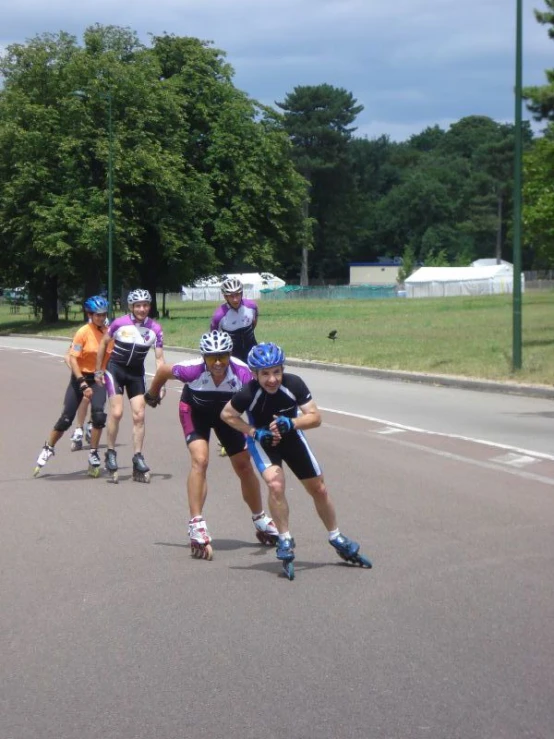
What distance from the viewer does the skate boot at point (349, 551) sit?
25.0 ft

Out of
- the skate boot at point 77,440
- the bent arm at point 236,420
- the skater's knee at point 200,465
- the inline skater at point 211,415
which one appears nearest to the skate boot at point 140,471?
the skate boot at point 77,440

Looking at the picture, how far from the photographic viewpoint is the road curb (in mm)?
20734

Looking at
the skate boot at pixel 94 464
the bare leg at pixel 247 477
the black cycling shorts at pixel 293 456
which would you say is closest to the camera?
the black cycling shorts at pixel 293 456

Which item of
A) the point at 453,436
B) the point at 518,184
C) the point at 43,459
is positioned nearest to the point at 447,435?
the point at 453,436

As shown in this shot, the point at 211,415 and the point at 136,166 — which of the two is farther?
the point at 136,166

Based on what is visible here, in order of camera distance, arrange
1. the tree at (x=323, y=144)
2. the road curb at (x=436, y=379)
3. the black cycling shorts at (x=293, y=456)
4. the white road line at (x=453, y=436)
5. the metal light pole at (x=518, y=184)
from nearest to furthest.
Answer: the black cycling shorts at (x=293, y=456), the white road line at (x=453, y=436), the road curb at (x=436, y=379), the metal light pole at (x=518, y=184), the tree at (x=323, y=144)

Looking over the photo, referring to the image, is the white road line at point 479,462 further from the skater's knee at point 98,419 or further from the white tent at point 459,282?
the white tent at point 459,282

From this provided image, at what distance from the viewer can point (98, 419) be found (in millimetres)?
12133

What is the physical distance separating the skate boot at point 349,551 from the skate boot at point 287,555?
34 centimetres

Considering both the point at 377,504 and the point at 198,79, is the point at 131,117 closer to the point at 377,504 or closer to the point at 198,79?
the point at 198,79

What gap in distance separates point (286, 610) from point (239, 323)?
6630 mm

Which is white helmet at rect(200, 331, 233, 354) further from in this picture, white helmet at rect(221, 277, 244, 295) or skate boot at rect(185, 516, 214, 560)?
white helmet at rect(221, 277, 244, 295)

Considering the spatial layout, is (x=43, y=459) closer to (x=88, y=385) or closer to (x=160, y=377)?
(x=88, y=385)

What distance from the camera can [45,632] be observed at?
248 inches
